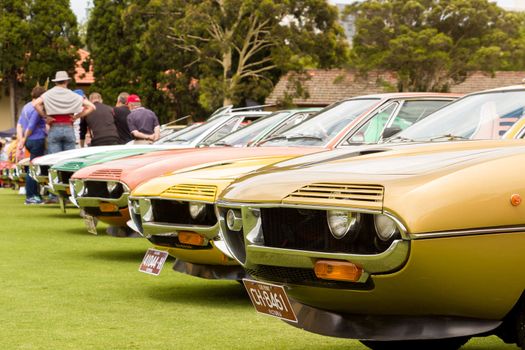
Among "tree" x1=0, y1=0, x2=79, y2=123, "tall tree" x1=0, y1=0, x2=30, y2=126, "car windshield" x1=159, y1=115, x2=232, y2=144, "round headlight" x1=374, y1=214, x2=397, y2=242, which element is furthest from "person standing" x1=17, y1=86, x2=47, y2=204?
"tall tree" x1=0, y1=0, x2=30, y2=126

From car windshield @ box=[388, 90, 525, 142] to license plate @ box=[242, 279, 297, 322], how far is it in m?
1.59

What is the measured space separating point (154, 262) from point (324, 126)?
7.08ft

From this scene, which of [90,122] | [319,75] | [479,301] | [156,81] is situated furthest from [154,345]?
[319,75]

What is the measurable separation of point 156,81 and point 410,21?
14.9m

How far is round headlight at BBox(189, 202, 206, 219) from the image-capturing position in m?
7.50

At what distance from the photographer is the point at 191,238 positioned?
7.54 metres

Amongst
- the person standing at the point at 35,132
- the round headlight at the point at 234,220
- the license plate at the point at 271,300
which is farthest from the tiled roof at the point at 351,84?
the license plate at the point at 271,300

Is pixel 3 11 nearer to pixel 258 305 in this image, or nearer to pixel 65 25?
pixel 65 25

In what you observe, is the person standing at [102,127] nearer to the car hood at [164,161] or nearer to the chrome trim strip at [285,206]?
the car hood at [164,161]

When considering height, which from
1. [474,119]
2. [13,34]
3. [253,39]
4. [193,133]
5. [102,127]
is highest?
[474,119]

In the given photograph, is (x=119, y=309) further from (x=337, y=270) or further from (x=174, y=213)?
(x=337, y=270)

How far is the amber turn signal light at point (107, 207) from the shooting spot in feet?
33.2

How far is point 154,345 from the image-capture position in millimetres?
6270

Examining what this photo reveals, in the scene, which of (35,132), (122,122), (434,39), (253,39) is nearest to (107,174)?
(35,132)
